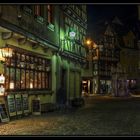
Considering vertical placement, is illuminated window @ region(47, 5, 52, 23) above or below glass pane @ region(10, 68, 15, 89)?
above

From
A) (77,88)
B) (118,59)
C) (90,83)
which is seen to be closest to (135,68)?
(118,59)

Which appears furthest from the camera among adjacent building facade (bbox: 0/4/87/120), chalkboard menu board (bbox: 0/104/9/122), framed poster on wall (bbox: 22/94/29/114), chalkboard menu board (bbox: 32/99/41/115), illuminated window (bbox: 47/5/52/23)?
illuminated window (bbox: 47/5/52/23)

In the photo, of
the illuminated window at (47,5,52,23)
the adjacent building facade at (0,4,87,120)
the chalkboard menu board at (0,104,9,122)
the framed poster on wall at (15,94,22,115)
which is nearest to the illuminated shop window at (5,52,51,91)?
the adjacent building facade at (0,4,87,120)

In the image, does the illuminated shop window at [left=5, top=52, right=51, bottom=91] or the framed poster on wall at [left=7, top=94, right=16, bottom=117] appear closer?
the framed poster on wall at [left=7, top=94, right=16, bottom=117]

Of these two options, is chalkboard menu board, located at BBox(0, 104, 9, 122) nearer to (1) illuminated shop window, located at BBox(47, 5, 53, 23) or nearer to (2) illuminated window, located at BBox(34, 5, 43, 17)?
(2) illuminated window, located at BBox(34, 5, 43, 17)

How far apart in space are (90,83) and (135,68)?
1614cm

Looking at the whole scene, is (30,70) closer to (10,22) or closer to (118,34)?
(10,22)

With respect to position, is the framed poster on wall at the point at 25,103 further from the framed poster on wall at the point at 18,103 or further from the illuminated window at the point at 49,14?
the illuminated window at the point at 49,14

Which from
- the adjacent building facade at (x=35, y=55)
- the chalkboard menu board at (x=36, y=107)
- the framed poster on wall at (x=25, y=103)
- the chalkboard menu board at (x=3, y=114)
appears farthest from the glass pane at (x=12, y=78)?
the chalkboard menu board at (x=36, y=107)

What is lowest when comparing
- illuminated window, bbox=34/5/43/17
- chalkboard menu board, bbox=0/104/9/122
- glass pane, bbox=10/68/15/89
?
chalkboard menu board, bbox=0/104/9/122

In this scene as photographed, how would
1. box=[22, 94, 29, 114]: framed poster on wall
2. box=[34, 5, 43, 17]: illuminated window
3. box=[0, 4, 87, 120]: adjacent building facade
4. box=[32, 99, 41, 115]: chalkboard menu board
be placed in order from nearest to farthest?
1. box=[0, 4, 87, 120]: adjacent building facade
2. box=[22, 94, 29, 114]: framed poster on wall
3. box=[32, 99, 41, 115]: chalkboard menu board
4. box=[34, 5, 43, 17]: illuminated window

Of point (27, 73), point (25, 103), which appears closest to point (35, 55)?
point (27, 73)

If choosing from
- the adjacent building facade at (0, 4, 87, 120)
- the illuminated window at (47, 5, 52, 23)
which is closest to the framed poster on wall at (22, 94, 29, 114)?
the adjacent building facade at (0, 4, 87, 120)

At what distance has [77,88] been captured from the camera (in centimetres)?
3425
